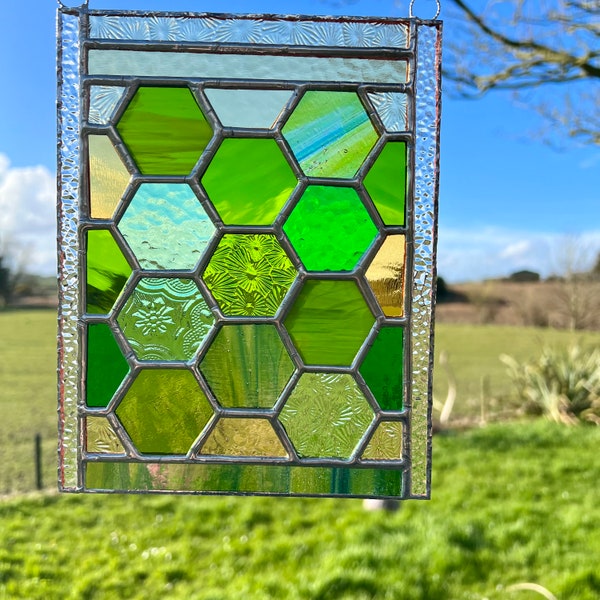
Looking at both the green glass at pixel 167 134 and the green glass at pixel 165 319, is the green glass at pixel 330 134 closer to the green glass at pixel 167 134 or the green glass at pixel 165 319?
the green glass at pixel 167 134

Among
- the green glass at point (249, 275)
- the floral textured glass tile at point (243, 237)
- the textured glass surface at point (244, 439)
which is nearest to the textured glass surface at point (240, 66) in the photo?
the floral textured glass tile at point (243, 237)

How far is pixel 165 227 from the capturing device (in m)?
0.78

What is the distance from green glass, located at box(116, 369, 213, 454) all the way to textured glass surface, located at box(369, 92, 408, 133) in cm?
46

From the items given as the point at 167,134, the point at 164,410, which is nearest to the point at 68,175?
the point at 167,134

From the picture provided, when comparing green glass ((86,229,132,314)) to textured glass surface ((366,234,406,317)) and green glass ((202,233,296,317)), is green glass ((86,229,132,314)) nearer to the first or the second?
green glass ((202,233,296,317))

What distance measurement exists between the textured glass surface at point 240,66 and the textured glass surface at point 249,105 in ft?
0.07

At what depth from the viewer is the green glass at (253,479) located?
2.57 ft

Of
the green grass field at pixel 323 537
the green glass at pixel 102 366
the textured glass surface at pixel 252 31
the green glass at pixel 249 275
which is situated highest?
the textured glass surface at pixel 252 31

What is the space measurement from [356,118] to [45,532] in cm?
296

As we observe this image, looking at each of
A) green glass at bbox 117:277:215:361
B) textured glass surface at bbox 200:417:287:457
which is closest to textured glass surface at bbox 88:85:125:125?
green glass at bbox 117:277:215:361

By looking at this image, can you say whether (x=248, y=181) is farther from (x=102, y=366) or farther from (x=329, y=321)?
(x=102, y=366)

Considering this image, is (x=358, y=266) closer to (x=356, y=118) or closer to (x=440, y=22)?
(x=356, y=118)

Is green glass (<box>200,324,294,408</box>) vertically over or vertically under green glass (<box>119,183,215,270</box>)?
under

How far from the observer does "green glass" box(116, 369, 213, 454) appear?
0.79 meters
